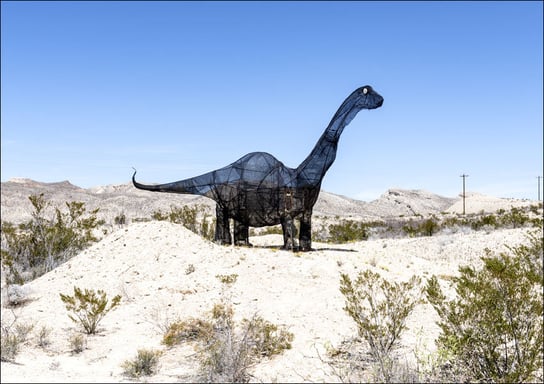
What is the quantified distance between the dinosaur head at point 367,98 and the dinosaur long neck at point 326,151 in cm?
26

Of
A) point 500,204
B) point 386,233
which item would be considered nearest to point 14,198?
point 386,233

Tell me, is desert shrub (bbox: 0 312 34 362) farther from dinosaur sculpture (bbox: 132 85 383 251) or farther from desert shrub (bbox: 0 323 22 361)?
dinosaur sculpture (bbox: 132 85 383 251)

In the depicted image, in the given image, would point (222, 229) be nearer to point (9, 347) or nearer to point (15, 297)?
point (15, 297)

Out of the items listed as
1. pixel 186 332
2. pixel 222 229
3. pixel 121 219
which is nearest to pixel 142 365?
pixel 186 332

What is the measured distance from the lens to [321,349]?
26.9 feet

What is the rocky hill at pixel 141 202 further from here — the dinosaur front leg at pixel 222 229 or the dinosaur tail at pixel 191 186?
the dinosaur front leg at pixel 222 229

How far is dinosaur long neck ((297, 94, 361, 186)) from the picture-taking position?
14.2 metres

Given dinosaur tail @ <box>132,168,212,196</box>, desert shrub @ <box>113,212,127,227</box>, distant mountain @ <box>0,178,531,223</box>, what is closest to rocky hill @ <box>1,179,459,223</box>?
distant mountain @ <box>0,178,531,223</box>

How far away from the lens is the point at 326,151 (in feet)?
47.1

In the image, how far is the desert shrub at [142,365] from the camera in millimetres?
7098

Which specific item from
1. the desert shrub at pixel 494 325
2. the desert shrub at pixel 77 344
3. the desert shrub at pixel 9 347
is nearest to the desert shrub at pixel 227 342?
the desert shrub at pixel 77 344

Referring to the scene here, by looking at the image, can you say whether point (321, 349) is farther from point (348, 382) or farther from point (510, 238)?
point (510, 238)

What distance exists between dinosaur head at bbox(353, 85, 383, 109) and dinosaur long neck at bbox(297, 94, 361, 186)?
26 cm

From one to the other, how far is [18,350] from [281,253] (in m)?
7.41
